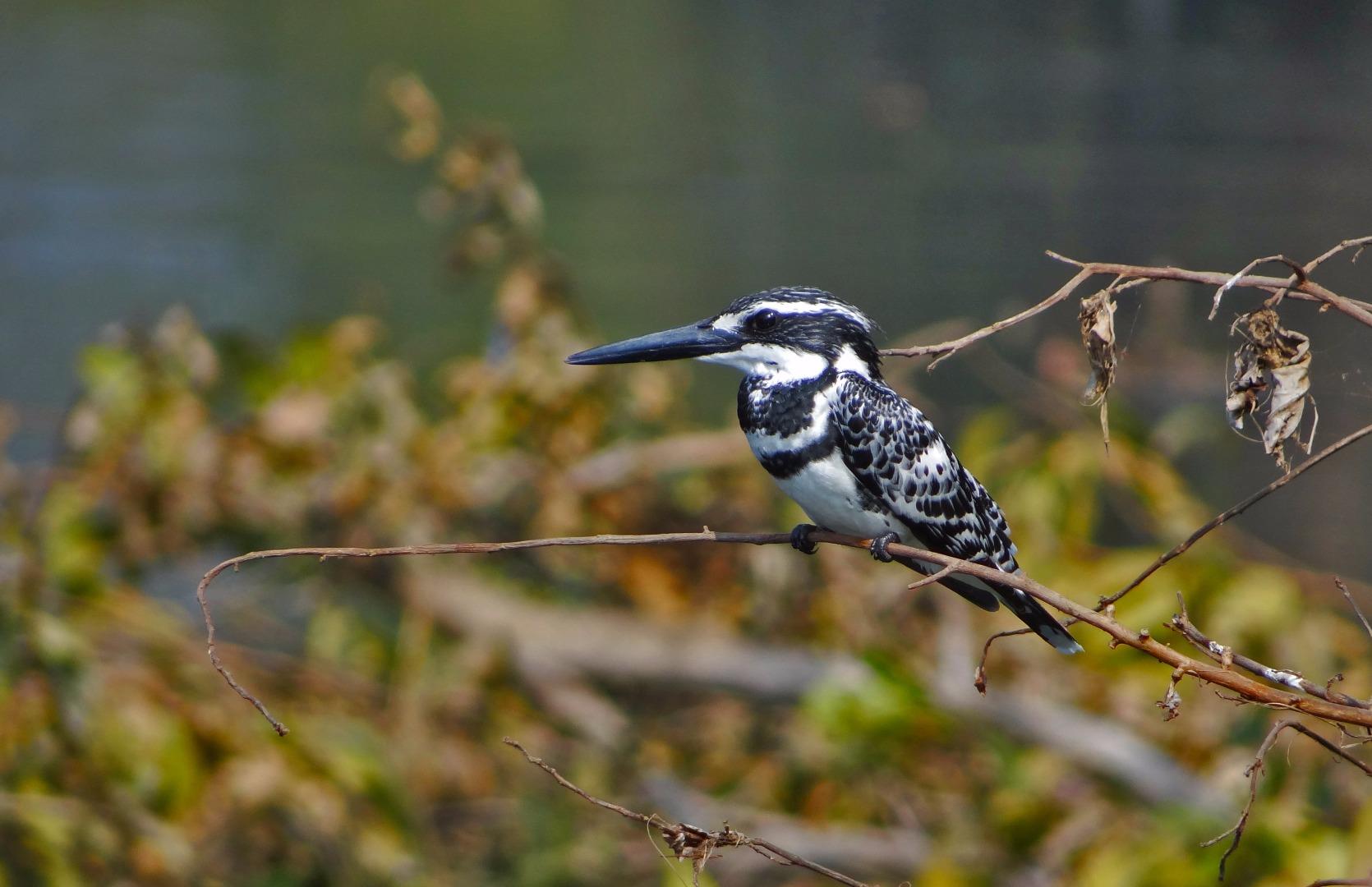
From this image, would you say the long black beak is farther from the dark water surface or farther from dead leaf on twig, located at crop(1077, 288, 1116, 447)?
the dark water surface

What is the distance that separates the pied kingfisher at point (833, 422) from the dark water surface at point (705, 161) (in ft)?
1.54

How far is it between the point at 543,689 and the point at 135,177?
4664mm

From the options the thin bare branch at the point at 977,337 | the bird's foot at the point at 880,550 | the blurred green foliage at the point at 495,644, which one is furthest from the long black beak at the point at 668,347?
the blurred green foliage at the point at 495,644

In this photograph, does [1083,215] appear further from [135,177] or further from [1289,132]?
[135,177]

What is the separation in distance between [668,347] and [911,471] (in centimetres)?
30

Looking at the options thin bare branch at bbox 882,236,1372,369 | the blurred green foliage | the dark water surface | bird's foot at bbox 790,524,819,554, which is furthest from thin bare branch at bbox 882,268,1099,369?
the blurred green foliage

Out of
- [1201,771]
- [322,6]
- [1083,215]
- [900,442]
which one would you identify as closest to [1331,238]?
[1201,771]

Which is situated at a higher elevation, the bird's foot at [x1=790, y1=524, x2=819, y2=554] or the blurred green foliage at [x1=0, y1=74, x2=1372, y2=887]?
the bird's foot at [x1=790, y1=524, x2=819, y2=554]

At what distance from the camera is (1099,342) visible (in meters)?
0.82

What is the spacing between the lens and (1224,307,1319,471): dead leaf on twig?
2.68 feet

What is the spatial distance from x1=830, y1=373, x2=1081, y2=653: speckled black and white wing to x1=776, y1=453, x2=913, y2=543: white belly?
0.5 inches

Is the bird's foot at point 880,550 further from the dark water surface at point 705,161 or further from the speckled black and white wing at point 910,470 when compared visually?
the dark water surface at point 705,161

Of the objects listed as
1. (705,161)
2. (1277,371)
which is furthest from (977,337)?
(705,161)

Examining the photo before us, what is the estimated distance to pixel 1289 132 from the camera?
152 inches
